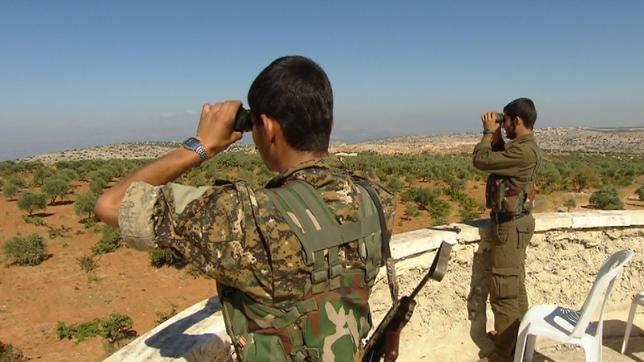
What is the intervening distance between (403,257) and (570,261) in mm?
1939

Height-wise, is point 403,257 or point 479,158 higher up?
point 479,158

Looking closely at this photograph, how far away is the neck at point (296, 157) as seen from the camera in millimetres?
1395

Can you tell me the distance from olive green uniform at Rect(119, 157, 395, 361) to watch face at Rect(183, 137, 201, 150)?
147 millimetres

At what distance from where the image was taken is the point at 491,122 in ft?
12.0

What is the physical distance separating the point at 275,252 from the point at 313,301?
22cm

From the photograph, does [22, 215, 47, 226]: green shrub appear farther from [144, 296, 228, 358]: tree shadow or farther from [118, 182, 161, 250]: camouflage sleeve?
[118, 182, 161, 250]: camouflage sleeve

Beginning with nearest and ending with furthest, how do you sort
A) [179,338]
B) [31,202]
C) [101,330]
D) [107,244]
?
[179,338]
[101,330]
[107,244]
[31,202]

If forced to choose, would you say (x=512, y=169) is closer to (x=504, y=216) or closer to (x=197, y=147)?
(x=504, y=216)

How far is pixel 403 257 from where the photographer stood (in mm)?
3340

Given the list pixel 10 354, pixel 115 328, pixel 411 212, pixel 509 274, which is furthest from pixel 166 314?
pixel 411 212

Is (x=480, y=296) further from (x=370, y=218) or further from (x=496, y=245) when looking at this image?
(x=370, y=218)

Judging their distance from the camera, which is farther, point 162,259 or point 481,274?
point 162,259

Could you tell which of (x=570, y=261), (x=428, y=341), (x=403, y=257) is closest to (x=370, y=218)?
(x=403, y=257)

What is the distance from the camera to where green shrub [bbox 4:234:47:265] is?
9.05m
